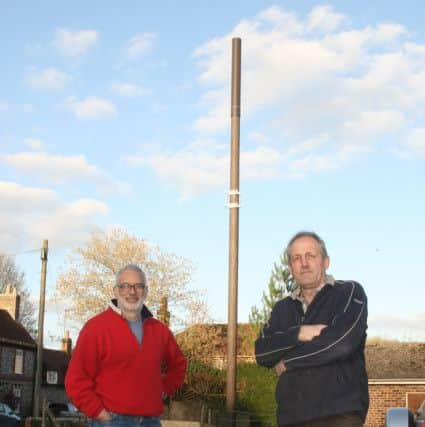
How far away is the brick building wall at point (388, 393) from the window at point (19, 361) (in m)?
22.1

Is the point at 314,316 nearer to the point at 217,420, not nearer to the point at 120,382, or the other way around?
the point at 120,382

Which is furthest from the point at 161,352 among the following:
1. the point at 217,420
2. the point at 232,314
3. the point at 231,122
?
the point at 217,420

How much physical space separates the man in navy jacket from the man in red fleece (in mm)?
1081

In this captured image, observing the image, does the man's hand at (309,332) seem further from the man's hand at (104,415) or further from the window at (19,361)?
the window at (19,361)

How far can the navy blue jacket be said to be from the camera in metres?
4.13

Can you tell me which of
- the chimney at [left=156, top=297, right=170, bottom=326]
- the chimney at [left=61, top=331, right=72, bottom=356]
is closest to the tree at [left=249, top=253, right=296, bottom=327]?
the chimney at [left=156, top=297, right=170, bottom=326]

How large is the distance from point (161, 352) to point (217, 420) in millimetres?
9354

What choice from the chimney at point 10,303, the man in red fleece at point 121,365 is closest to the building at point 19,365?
the chimney at point 10,303

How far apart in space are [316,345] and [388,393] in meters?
30.9

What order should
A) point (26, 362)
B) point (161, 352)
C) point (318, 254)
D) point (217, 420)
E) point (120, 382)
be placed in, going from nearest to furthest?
point (318, 254), point (120, 382), point (161, 352), point (217, 420), point (26, 362)

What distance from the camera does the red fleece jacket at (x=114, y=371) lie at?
5133mm

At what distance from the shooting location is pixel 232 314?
1231 centimetres

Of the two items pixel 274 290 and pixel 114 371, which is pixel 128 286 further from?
pixel 274 290

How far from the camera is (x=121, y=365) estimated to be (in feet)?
17.1
